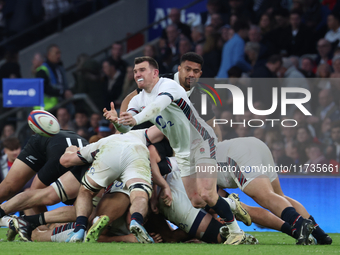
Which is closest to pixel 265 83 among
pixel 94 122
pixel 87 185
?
pixel 94 122

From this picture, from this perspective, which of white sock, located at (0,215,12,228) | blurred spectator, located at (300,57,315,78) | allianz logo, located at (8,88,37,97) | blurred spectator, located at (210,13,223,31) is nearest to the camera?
white sock, located at (0,215,12,228)

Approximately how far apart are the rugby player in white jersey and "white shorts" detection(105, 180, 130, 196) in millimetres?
723

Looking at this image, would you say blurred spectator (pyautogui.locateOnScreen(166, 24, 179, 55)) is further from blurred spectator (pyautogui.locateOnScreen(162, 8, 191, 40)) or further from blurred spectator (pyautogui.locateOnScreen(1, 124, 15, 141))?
blurred spectator (pyautogui.locateOnScreen(1, 124, 15, 141))

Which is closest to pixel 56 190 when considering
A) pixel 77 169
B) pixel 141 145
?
pixel 77 169

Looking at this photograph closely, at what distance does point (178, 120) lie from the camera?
6.38 metres

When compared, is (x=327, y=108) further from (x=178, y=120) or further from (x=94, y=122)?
(x=94, y=122)

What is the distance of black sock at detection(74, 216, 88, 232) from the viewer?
5954 millimetres

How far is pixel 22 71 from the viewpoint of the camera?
14.4 m

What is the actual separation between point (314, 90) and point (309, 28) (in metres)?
2.82

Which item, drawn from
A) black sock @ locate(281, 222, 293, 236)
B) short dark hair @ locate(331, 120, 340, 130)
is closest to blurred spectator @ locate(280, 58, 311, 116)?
short dark hair @ locate(331, 120, 340, 130)

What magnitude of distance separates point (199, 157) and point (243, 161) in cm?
53

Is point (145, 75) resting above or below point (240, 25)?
below

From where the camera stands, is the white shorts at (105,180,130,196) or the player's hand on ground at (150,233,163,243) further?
the white shorts at (105,180,130,196)

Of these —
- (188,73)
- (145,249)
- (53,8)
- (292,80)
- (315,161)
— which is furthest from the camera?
(53,8)
